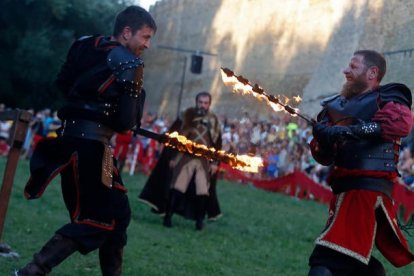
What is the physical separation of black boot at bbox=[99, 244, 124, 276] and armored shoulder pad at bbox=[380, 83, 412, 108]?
188 centimetres

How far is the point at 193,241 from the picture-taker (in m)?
8.78

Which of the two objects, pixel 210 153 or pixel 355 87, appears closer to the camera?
pixel 355 87

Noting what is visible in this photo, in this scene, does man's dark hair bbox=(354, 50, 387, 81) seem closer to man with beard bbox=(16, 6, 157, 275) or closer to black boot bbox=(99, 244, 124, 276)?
man with beard bbox=(16, 6, 157, 275)

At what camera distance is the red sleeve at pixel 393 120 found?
455 centimetres

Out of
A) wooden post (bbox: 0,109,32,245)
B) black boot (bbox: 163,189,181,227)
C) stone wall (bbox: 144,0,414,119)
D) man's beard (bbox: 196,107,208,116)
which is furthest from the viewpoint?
stone wall (bbox: 144,0,414,119)

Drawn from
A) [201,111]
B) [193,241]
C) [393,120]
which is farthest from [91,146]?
[201,111]

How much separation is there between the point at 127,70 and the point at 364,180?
156 cm

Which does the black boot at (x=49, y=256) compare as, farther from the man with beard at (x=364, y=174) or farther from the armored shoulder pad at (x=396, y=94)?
the armored shoulder pad at (x=396, y=94)

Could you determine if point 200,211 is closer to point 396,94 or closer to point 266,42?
point 396,94

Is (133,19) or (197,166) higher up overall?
(133,19)

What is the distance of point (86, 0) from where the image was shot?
34.1 meters

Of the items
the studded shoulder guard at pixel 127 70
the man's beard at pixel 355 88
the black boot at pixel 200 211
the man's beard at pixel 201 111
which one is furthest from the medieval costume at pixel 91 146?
the black boot at pixel 200 211

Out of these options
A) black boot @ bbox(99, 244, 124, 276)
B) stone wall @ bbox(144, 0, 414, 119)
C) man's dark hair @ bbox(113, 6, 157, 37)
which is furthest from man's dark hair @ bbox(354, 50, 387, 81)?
stone wall @ bbox(144, 0, 414, 119)

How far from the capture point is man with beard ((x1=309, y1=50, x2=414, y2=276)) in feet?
14.9
